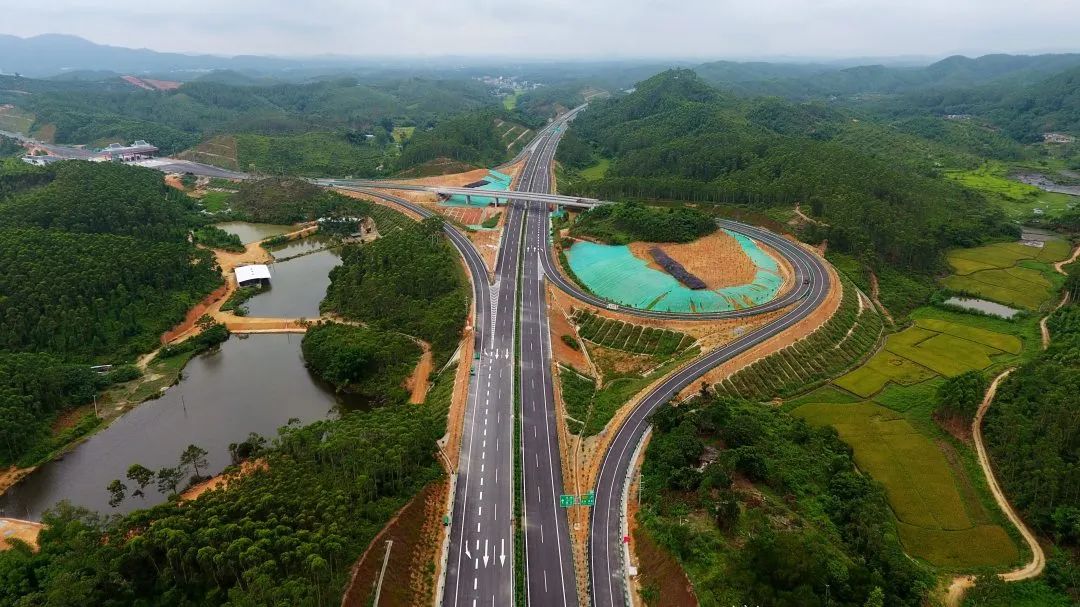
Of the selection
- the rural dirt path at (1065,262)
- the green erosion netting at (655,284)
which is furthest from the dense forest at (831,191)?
the green erosion netting at (655,284)

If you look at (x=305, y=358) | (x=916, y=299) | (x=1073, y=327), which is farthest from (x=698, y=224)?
(x=305, y=358)

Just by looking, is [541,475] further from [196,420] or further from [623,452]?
[196,420]

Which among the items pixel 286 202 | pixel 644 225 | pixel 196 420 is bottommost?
pixel 196 420

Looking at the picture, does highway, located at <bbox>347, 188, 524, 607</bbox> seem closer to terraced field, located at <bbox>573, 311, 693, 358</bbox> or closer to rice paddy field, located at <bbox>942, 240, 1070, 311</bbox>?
terraced field, located at <bbox>573, 311, 693, 358</bbox>

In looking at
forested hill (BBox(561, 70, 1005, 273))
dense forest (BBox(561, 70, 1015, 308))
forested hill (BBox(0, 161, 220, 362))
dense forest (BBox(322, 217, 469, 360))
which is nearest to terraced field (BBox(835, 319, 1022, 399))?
dense forest (BBox(561, 70, 1015, 308))

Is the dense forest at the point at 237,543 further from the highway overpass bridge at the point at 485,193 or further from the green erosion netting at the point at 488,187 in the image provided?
the green erosion netting at the point at 488,187

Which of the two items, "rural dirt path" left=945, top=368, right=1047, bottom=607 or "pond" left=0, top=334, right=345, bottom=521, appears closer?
"rural dirt path" left=945, top=368, right=1047, bottom=607

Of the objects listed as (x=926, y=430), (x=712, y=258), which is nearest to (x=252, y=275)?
(x=712, y=258)
